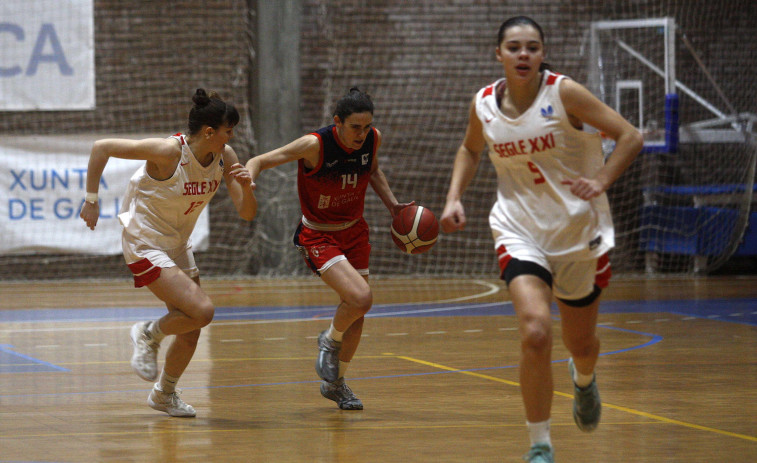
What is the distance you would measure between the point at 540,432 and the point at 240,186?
6.88 feet

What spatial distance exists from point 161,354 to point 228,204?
19.0 ft

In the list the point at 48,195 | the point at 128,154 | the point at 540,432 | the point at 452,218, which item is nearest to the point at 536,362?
the point at 540,432

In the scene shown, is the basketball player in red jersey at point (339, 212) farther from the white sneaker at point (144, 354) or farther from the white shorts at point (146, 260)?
the white sneaker at point (144, 354)

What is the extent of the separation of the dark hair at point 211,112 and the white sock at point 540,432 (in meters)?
2.06

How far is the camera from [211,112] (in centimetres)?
472

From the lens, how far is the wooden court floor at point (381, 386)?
4086 mm

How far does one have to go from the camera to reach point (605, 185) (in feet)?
11.7

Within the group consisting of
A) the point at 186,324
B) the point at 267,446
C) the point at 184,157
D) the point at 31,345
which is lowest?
the point at 31,345

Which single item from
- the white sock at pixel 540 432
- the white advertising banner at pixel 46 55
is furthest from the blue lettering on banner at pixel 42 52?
the white sock at pixel 540 432

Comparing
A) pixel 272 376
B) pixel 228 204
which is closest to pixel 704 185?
pixel 228 204

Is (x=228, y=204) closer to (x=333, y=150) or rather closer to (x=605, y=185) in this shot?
(x=333, y=150)

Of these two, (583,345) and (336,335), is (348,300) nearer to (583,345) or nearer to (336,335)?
(336,335)

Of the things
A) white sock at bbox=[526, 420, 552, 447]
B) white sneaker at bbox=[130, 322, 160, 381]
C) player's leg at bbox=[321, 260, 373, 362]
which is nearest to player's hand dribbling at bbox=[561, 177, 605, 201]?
white sock at bbox=[526, 420, 552, 447]

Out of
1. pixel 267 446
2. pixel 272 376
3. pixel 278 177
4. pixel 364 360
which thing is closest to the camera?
pixel 267 446
